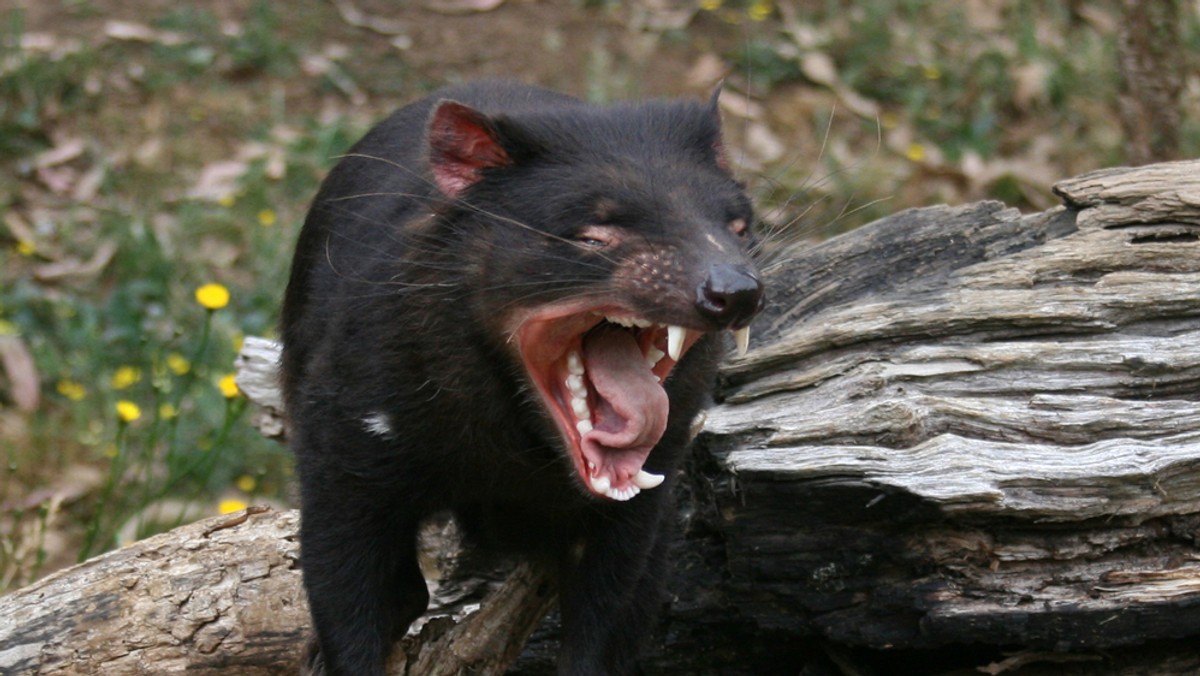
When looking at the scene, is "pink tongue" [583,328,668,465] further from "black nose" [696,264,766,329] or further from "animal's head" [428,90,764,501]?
"black nose" [696,264,766,329]

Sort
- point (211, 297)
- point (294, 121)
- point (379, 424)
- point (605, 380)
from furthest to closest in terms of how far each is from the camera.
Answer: point (294, 121), point (211, 297), point (379, 424), point (605, 380)

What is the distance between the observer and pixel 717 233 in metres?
2.63

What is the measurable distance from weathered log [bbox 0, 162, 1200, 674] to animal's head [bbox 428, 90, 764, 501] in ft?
2.00

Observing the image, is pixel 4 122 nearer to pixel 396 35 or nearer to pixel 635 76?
pixel 396 35

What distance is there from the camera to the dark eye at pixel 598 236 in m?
2.61

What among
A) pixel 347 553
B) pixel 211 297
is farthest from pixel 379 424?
pixel 211 297

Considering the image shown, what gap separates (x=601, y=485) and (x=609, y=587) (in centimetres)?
50

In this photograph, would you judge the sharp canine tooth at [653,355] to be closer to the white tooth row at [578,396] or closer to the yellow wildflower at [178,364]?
the white tooth row at [578,396]

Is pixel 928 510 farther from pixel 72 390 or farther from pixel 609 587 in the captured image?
pixel 72 390

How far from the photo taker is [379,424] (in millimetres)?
2908

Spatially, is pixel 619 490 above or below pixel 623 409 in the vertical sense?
below

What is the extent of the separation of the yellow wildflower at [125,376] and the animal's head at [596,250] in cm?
272

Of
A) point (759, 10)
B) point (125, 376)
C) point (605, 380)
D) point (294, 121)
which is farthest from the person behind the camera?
point (759, 10)

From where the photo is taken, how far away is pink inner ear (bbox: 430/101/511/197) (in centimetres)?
273
